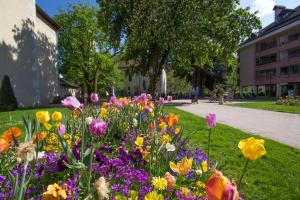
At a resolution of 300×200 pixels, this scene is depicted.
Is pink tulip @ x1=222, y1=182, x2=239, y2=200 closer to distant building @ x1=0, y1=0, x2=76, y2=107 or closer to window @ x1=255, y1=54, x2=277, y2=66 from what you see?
distant building @ x1=0, y1=0, x2=76, y2=107

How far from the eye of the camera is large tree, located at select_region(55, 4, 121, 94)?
47.6 metres

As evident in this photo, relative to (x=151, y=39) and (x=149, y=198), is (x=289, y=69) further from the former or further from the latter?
(x=149, y=198)

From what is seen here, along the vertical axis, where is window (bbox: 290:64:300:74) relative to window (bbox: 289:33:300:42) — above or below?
below

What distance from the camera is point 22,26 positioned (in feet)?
82.6

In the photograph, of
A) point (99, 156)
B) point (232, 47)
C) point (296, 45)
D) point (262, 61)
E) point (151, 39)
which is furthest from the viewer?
point (262, 61)

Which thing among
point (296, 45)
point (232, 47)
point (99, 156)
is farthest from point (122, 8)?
point (296, 45)

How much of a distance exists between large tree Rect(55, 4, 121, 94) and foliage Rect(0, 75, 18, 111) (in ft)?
83.1

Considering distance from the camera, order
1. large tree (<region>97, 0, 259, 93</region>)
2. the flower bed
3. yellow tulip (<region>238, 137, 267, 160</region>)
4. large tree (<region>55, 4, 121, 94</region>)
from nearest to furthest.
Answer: yellow tulip (<region>238, 137, 267, 160</region>) < the flower bed < large tree (<region>97, 0, 259, 93</region>) < large tree (<region>55, 4, 121, 94</region>)

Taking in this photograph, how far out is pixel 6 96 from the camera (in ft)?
71.2

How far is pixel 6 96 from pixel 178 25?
564 inches

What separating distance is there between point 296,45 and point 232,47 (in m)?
26.1

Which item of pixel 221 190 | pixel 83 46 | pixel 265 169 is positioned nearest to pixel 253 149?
pixel 221 190

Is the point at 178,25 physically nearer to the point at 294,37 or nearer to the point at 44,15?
the point at 44,15

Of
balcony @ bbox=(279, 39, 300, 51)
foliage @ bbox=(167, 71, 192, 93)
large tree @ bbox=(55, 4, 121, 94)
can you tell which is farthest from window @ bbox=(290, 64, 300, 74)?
foliage @ bbox=(167, 71, 192, 93)
